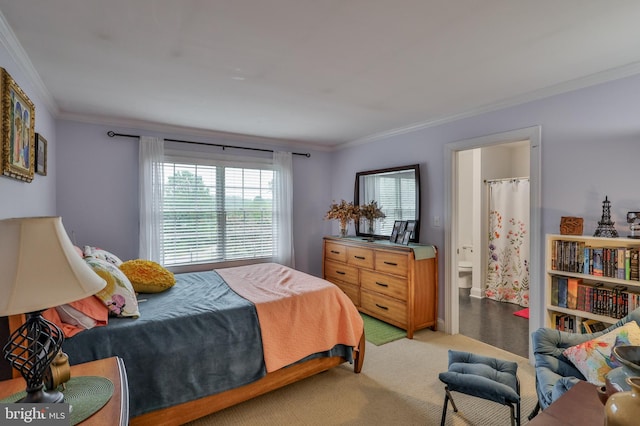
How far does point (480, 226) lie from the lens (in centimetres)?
511

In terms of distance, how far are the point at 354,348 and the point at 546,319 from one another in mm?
1603

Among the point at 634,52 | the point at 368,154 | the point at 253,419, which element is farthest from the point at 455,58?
the point at 253,419

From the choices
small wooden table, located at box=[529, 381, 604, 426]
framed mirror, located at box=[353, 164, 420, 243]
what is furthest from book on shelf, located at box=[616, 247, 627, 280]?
framed mirror, located at box=[353, 164, 420, 243]

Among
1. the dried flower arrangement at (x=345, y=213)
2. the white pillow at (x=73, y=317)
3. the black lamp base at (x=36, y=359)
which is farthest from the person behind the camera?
the dried flower arrangement at (x=345, y=213)

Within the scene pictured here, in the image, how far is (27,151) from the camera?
89.6 inches

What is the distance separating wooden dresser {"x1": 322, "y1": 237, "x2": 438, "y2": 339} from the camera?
138 inches

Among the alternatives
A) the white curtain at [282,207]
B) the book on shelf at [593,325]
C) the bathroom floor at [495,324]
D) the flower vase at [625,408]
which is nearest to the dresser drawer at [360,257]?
the white curtain at [282,207]

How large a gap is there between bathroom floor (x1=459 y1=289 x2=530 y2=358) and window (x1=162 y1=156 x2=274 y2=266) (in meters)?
2.85

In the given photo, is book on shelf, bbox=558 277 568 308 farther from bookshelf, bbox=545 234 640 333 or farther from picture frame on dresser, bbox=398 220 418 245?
picture frame on dresser, bbox=398 220 418 245

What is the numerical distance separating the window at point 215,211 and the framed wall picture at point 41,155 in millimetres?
1291

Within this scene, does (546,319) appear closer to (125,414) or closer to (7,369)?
(125,414)

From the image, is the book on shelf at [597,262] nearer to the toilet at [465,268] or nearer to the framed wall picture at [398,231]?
the framed wall picture at [398,231]

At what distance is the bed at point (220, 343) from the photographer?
73.4 inches

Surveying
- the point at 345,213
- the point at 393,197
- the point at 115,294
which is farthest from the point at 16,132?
the point at 393,197
